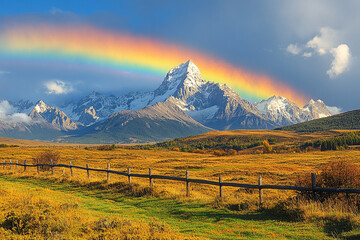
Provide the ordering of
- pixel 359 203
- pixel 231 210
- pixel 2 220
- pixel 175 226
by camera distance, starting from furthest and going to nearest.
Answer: pixel 231 210
pixel 359 203
pixel 175 226
pixel 2 220

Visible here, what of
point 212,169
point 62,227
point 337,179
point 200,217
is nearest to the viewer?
point 62,227

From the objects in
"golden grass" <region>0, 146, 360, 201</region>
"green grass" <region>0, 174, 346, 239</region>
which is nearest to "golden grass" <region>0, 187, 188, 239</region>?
"green grass" <region>0, 174, 346, 239</region>

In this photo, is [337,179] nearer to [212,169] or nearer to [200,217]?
[200,217]

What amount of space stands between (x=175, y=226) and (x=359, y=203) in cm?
930

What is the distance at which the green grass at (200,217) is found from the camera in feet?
41.0

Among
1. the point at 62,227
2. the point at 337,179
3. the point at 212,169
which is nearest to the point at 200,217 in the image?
the point at 62,227

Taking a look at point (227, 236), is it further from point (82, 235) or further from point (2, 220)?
point (2, 220)

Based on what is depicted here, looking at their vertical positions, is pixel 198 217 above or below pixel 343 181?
below

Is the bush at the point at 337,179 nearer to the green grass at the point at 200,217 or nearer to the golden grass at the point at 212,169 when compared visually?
the golden grass at the point at 212,169

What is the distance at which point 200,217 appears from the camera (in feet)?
51.7

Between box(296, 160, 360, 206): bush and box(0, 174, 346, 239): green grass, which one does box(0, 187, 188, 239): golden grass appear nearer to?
box(0, 174, 346, 239): green grass

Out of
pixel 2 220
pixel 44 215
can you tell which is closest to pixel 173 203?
pixel 44 215

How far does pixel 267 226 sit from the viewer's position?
44.5ft

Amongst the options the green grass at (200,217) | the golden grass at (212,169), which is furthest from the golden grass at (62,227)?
the golden grass at (212,169)
